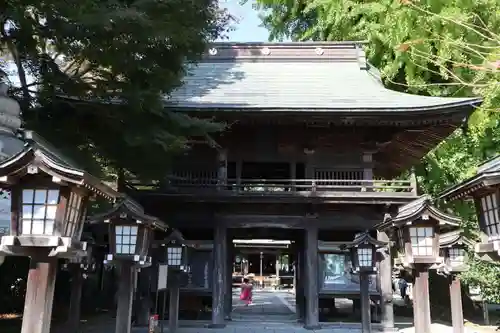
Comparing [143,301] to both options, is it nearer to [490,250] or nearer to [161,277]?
[161,277]

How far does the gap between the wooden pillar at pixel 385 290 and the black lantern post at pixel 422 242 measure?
445 centimetres

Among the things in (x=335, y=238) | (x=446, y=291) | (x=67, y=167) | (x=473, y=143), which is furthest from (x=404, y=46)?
(x=446, y=291)

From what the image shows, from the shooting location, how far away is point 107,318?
14.3 meters

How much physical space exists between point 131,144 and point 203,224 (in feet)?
16.2

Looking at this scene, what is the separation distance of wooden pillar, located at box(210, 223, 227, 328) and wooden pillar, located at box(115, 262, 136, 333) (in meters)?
5.04

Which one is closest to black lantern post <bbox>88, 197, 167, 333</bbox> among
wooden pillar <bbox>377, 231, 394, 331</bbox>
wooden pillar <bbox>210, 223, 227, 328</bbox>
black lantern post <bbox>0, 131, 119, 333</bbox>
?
black lantern post <bbox>0, 131, 119, 333</bbox>

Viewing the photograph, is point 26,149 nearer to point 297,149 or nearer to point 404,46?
point 404,46

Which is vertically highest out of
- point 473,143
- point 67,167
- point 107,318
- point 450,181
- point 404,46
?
point 473,143

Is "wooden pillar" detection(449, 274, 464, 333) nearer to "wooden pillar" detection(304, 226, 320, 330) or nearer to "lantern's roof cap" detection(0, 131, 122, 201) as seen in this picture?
"wooden pillar" detection(304, 226, 320, 330)

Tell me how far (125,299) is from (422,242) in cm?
503

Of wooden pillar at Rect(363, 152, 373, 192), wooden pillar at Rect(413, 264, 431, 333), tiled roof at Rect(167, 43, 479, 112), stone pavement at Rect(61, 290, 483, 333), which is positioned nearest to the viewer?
wooden pillar at Rect(413, 264, 431, 333)

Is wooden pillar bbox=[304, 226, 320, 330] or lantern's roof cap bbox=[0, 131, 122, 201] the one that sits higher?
lantern's roof cap bbox=[0, 131, 122, 201]

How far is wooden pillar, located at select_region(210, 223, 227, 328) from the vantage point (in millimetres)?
12008

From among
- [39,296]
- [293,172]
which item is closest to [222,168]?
[293,172]
